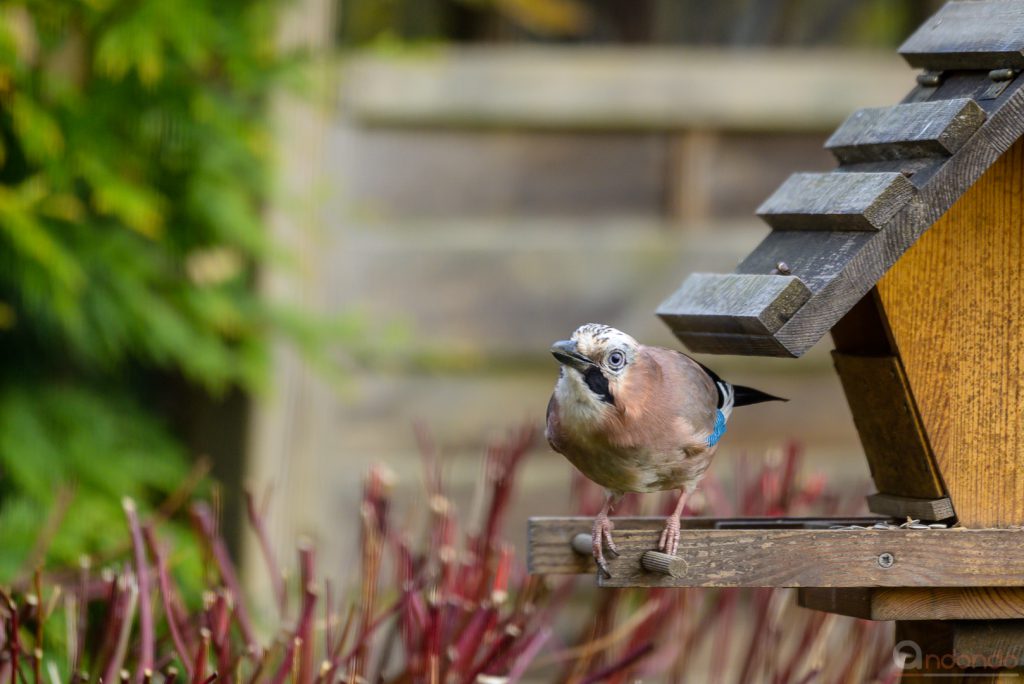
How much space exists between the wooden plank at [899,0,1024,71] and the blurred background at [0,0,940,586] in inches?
78.0

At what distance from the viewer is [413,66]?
176 inches

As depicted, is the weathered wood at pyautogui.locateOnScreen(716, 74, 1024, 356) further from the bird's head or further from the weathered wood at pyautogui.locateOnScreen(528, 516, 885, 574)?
the weathered wood at pyautogui.locateOnScreen(528, 516, 885, 574)

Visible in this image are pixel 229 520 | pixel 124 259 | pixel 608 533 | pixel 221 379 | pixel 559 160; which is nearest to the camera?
pixel 608 533

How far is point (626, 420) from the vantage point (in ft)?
6.36

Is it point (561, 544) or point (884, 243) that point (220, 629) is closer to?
point (561, 544)

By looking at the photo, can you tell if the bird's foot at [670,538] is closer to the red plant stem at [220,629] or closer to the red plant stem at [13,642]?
the red plant stem at [220,629]

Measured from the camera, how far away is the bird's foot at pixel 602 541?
1.98 m

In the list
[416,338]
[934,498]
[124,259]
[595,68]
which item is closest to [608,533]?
[934,498]

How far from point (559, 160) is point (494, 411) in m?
0.89

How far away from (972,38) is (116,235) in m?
2.51

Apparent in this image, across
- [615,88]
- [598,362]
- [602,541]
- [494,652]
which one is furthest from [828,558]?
[615,88]

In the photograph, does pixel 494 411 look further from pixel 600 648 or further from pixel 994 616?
pixel 994 616

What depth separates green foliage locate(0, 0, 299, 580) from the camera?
3500 millimetres

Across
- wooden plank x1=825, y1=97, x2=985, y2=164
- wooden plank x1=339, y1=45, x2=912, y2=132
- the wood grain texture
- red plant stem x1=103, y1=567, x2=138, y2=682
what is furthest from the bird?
wooden plank x1=339, y1=45, x2=912, y2=132
